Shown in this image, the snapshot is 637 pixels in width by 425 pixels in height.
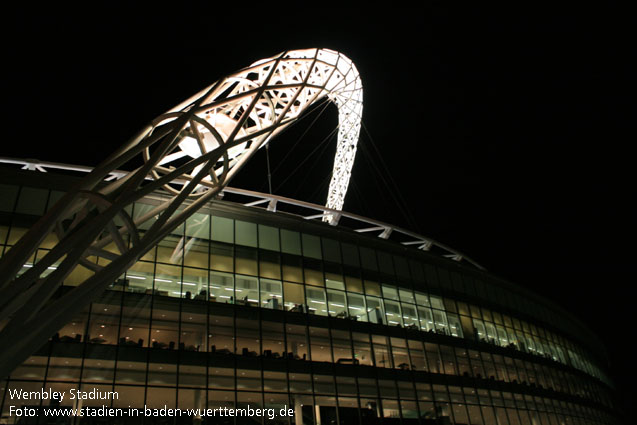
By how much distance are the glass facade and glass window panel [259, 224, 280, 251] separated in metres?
0.06

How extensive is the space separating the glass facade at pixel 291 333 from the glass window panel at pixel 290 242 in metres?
0.06

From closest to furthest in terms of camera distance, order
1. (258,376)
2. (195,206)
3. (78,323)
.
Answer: (195,206) → (78,323) → (258,376)

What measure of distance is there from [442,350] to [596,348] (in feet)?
96.0

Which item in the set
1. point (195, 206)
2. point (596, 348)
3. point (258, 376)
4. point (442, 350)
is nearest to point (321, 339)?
point (258, 376)

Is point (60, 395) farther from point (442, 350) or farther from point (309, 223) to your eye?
point (442, 350)

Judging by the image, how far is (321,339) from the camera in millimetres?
27172

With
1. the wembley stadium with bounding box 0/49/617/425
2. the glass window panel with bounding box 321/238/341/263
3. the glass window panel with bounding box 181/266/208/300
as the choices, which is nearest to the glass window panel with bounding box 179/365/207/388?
the wembley stadium with bounding box 0/49/617/425

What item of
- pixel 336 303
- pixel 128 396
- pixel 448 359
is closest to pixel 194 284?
pixel 128 396

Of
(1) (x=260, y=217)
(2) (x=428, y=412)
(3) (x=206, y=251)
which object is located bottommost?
(2) (x=428, y=412)

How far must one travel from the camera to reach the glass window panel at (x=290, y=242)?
29000 millimetres

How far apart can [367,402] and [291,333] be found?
5.45 metres

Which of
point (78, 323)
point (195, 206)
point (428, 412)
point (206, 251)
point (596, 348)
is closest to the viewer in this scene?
point (195, 206)

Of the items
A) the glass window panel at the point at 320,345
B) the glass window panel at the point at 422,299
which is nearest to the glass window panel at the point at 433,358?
the glass window panel at the point at 422,299

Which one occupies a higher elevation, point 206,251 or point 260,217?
point 260,217
